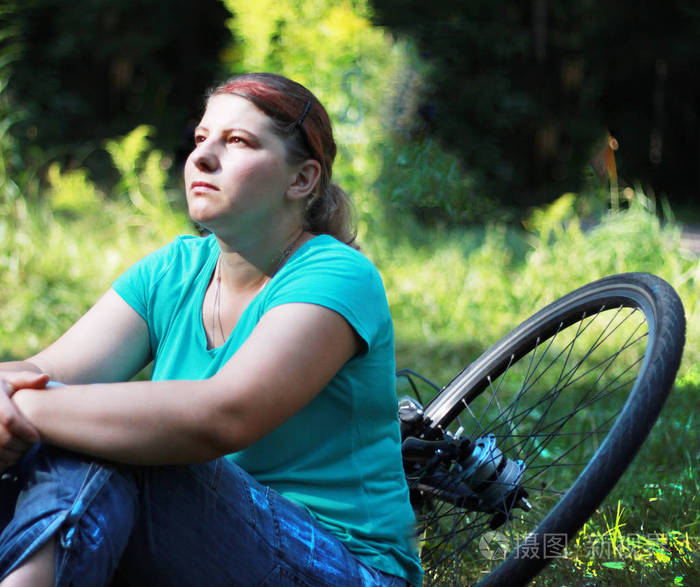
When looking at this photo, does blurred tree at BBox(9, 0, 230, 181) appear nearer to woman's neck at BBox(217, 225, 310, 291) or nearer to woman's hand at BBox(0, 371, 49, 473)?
woman's neck at BBox(217, 225, 310, 291)

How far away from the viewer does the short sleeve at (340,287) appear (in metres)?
1.58

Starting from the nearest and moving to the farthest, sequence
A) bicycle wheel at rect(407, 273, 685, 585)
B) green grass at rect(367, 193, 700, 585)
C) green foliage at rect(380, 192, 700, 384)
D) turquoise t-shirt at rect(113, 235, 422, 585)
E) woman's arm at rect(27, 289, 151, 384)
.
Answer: bicycle wheel at rect(407, 273, 685, 585) < turquoise t-shirt at rect(113, 235, 422, 585) < woman's arm at rect(27, 289, 151, 384) < green grass at rect(367, 193, 700, 585) < green foliage at rect(380, 192, 700, 384)

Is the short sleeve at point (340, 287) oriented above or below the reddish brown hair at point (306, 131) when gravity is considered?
below

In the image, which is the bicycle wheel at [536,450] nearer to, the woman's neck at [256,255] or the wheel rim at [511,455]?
the wheel rim at [511,455]

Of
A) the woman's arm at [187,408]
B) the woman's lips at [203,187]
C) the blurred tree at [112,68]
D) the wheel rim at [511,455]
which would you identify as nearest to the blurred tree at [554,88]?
the blurred tree at [112,68]

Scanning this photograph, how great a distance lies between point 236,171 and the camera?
172 cm

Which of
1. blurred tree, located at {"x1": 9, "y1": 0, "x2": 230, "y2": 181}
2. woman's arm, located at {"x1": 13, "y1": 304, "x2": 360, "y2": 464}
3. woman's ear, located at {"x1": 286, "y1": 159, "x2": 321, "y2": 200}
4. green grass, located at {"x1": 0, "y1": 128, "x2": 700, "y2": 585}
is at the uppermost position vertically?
blurred tree, located at {"x1": 9, "y1": 0, "x2": 230, "y2": 181}

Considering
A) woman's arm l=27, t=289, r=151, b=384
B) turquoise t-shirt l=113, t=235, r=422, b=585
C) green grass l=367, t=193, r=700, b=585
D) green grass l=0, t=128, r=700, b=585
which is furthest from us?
green grass l=0, t=128, r=700, b=585

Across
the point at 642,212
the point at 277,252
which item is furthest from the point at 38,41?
the point at 277,252

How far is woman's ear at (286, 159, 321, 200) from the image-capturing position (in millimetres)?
1817

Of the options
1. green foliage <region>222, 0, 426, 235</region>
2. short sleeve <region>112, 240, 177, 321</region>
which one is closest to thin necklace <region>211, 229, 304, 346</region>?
short sleeve <region>112, 240, 177, 321</region>

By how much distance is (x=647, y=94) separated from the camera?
12.1 m

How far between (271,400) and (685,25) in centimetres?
1144

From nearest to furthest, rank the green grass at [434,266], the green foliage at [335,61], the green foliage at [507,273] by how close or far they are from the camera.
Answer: the green grass at [434,266] → the green foliage at [507,273] → the green foliage at [335,61]
